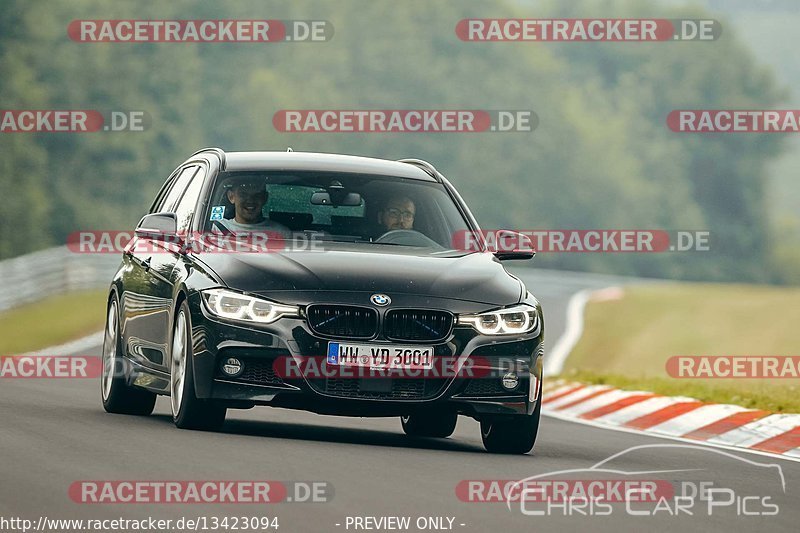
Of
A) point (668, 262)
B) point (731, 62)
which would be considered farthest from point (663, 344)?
point (731, 62)

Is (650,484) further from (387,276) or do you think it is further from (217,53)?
(217,53)

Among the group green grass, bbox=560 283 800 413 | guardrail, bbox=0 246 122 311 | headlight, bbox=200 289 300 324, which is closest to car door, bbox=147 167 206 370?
headlight, bbox=200 289 300 324

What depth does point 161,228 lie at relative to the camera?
38.3ft

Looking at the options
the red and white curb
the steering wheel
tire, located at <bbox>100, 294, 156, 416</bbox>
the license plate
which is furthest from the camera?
the red and white curb

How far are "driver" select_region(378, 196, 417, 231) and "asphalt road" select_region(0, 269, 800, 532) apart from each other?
4.54 ft

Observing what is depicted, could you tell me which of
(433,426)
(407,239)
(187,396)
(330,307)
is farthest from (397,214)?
(187,396)

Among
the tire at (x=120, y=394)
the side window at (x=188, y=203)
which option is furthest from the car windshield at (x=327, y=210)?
the tire at (x=120, y=394)

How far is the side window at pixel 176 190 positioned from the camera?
43.1ft

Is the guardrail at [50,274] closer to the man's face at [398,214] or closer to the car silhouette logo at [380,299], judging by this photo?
the man's face at [398,214]

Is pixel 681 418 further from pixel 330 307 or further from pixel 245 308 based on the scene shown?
pixel 245 308

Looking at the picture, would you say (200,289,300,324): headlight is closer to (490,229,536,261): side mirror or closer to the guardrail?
(490,229,536,261): side mirror

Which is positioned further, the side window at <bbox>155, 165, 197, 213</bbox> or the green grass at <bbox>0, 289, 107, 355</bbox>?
the green grass at <bbox>0, 289, 107, 355</bbox>

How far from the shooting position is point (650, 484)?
9695 millimetres

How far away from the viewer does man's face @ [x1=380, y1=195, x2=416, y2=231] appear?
12.1m
